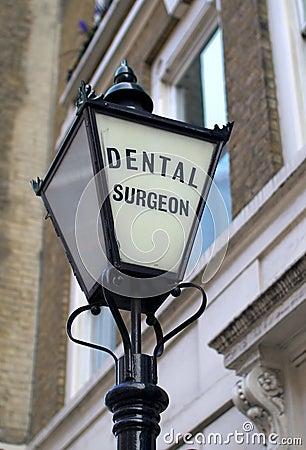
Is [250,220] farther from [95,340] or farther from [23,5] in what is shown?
[23,5]

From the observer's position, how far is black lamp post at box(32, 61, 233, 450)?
10.5 feet

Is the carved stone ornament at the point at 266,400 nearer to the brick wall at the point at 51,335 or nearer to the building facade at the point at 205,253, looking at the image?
the building facade at the point at 205,253

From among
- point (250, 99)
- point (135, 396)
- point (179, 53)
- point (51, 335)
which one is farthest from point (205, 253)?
point (51, 335)

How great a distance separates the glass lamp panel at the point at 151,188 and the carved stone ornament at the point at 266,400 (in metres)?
2.17

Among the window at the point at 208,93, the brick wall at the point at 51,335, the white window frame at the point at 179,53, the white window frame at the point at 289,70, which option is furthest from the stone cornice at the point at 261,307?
the brick wall at the point at 51,335

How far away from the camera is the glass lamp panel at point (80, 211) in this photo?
11.0ft

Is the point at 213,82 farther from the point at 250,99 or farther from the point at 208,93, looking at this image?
the point at 250,99

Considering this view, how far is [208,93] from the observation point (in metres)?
8.48

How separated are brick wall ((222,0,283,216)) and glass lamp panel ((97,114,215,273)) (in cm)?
305

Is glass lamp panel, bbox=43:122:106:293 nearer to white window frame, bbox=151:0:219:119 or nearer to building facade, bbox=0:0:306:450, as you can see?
building facade, bbox=0:0:306:450

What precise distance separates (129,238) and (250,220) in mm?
3164

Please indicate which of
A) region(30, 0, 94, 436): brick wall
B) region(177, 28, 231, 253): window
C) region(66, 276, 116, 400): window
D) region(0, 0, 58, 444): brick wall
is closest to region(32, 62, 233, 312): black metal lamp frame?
region(177, 28, 231, 253): window

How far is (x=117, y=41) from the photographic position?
10.2 m

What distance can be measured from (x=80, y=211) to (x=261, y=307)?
2035mm
